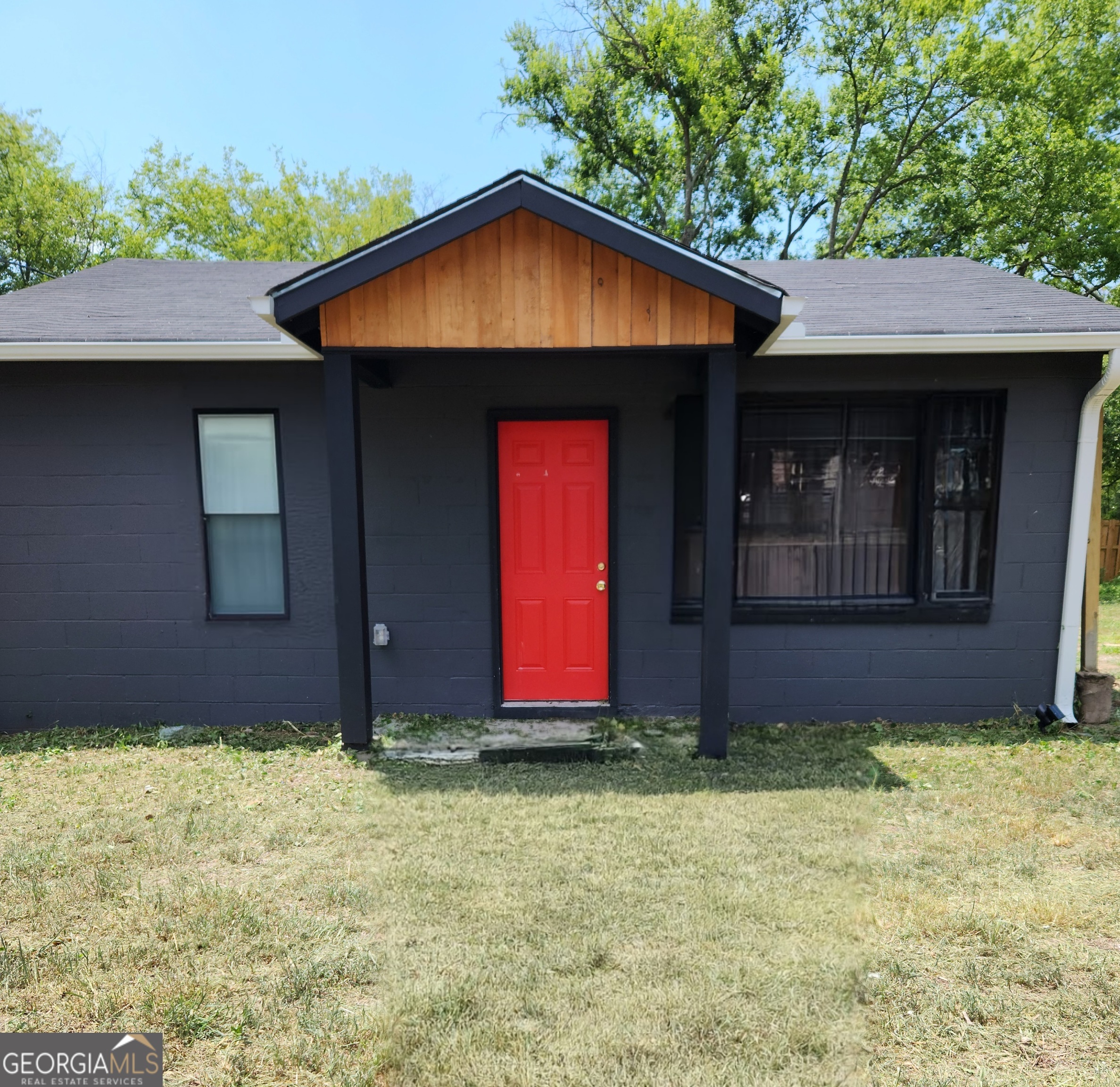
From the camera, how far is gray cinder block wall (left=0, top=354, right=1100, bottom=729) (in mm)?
5562

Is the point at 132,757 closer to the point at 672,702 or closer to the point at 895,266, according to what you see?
the point at 672,702

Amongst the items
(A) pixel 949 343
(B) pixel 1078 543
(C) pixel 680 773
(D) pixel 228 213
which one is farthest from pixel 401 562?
(D) pixel 228 213

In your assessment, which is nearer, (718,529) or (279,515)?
(718,529)

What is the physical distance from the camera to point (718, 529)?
4.64 metres

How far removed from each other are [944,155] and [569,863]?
70.2 feet

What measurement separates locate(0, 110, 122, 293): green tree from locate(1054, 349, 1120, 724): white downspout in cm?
2615

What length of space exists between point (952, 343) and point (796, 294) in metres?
1.77

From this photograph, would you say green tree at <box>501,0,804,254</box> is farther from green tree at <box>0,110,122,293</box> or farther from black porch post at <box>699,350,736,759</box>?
black porch post at <box>699,350,736,759</box>

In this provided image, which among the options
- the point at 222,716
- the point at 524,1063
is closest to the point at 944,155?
the point at 222,716

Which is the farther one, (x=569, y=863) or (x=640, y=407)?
(x=640, y=407)

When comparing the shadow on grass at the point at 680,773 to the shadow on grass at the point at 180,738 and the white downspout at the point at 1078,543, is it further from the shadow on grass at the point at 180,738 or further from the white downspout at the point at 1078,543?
the white downspout at the point at 1078,543

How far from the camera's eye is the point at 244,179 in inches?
1007

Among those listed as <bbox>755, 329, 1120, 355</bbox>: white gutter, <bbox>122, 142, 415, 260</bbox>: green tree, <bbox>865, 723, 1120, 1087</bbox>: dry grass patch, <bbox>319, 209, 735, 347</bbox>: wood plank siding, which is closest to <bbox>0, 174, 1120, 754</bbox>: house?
<bbox>755, 329, 1120, 355</bbox>: white gutter

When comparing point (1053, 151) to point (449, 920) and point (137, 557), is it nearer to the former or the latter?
point (137, 557)
